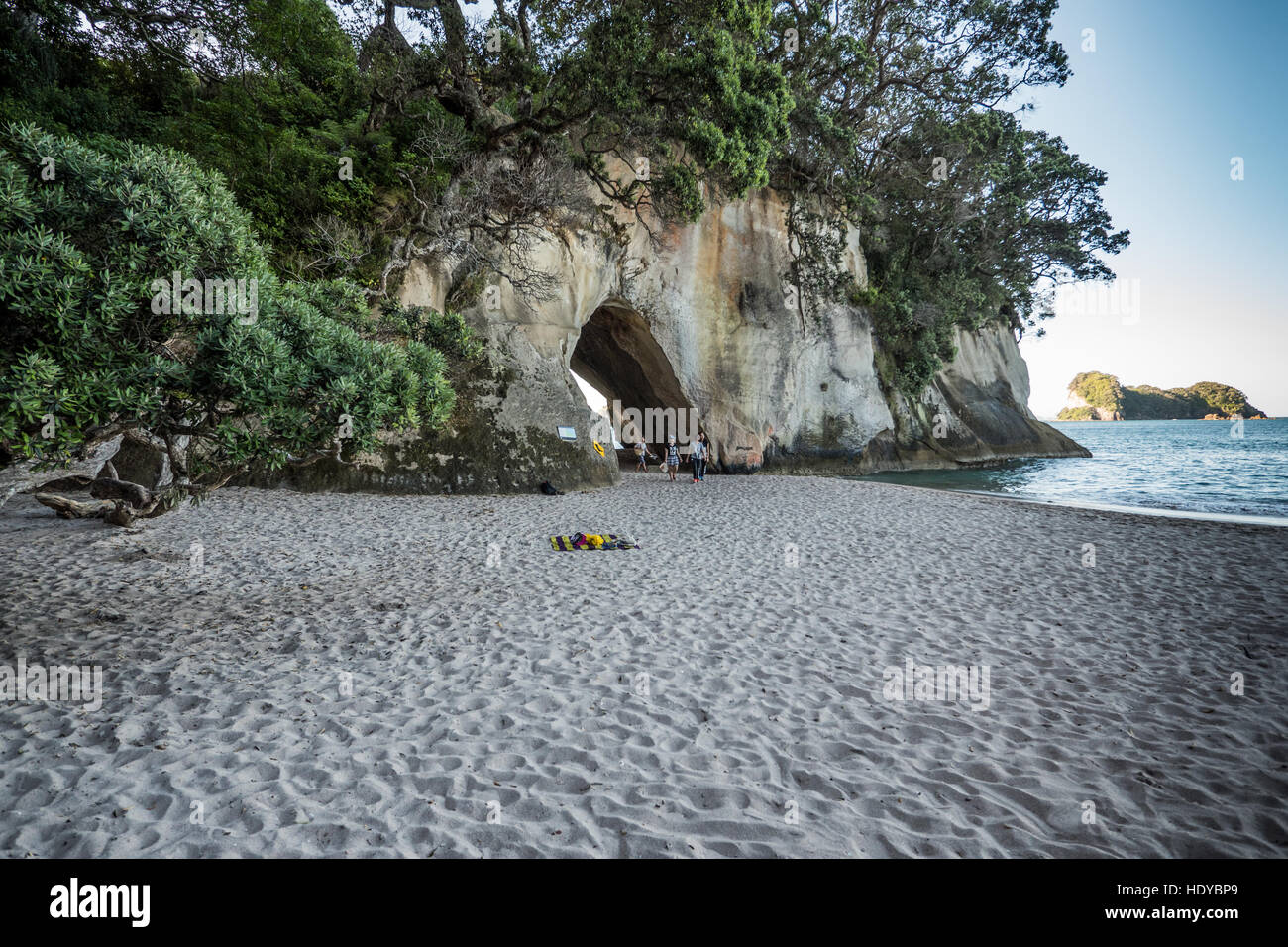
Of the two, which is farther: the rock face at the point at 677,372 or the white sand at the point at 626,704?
the rock face at the point at 677,372

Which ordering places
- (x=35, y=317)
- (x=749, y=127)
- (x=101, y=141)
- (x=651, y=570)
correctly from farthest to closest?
(x=749, y=127)
(x=651, y=570)
(x=101, y=141)
(x=35, y=317)

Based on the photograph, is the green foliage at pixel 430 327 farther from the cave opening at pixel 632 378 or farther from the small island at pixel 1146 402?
the small island at pixel 1146 402

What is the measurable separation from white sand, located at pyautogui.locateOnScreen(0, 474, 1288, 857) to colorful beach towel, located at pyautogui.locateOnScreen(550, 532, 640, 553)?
345 mm

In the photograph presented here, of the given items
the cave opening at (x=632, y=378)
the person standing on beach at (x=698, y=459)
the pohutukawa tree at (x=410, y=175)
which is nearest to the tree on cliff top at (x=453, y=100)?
the pohutukawa tree at (x=410, y=175)

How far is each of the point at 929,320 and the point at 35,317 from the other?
30.7m

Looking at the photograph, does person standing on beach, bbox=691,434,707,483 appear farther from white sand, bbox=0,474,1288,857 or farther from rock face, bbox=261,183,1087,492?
white sand, bbox=0,474,1288,857

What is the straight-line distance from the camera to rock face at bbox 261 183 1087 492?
50.1 ft

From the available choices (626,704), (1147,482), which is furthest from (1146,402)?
(626,704)

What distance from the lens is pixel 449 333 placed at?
14.4 meters

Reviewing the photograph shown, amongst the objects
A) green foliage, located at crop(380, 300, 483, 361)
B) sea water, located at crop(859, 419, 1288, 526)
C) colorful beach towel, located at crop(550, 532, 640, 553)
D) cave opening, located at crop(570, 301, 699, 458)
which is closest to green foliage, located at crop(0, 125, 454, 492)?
colorful beach towel, located at crop(550, 532, 640, 553)

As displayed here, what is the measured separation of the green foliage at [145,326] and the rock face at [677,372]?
897 centimetres

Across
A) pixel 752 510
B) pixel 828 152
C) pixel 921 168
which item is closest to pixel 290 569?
pixel 752 510

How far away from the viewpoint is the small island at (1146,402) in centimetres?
11856

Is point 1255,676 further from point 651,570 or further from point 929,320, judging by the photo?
point 929,320
